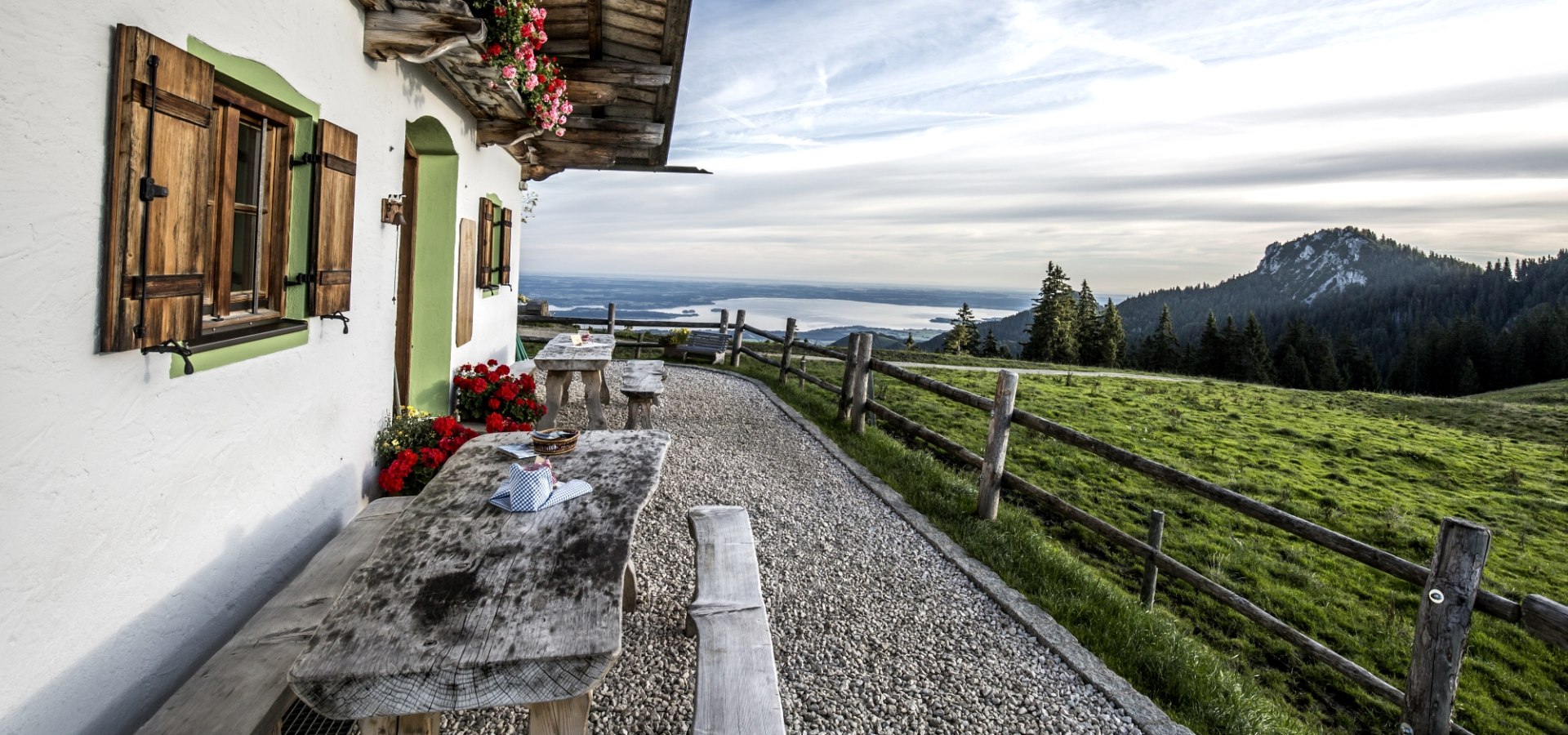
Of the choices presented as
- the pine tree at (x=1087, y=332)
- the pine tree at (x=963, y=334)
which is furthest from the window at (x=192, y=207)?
the pine tree at (x=1087, y=332)

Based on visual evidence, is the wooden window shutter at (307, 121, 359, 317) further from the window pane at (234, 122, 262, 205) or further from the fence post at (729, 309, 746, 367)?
the fence post at (729, 309, 746, 367)

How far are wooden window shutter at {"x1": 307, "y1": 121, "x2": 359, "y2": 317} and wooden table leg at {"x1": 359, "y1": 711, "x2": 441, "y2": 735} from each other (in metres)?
2.18

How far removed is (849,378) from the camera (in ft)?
28.8

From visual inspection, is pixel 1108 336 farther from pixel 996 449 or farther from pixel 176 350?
pixel 176 350

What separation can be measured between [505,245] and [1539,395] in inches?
1124

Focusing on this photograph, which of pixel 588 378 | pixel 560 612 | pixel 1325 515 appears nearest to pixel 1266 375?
pixel 1325 515

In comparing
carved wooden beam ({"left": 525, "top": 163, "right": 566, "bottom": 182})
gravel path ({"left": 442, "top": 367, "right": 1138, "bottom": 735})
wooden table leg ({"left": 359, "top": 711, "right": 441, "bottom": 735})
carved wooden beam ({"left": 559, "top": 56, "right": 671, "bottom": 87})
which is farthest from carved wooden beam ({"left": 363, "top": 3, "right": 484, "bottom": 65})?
carved wooden beam ({"left": 525, "top": 163, "right": 566, "bottom": 182})

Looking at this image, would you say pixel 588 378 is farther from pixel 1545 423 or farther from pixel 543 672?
pixel 1545 423

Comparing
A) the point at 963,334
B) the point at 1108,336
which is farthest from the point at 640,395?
the point at 1108,336

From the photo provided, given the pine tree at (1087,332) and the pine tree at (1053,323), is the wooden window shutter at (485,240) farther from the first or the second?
the pine tree at (1087,332)

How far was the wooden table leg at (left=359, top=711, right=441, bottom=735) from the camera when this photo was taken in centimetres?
201

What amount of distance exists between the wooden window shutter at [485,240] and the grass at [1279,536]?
428 cm

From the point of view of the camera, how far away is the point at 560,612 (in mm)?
2080

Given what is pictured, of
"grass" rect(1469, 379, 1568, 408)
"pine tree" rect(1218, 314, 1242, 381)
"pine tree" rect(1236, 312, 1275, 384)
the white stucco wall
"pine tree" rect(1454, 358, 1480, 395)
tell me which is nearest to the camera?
the white stucco wall
